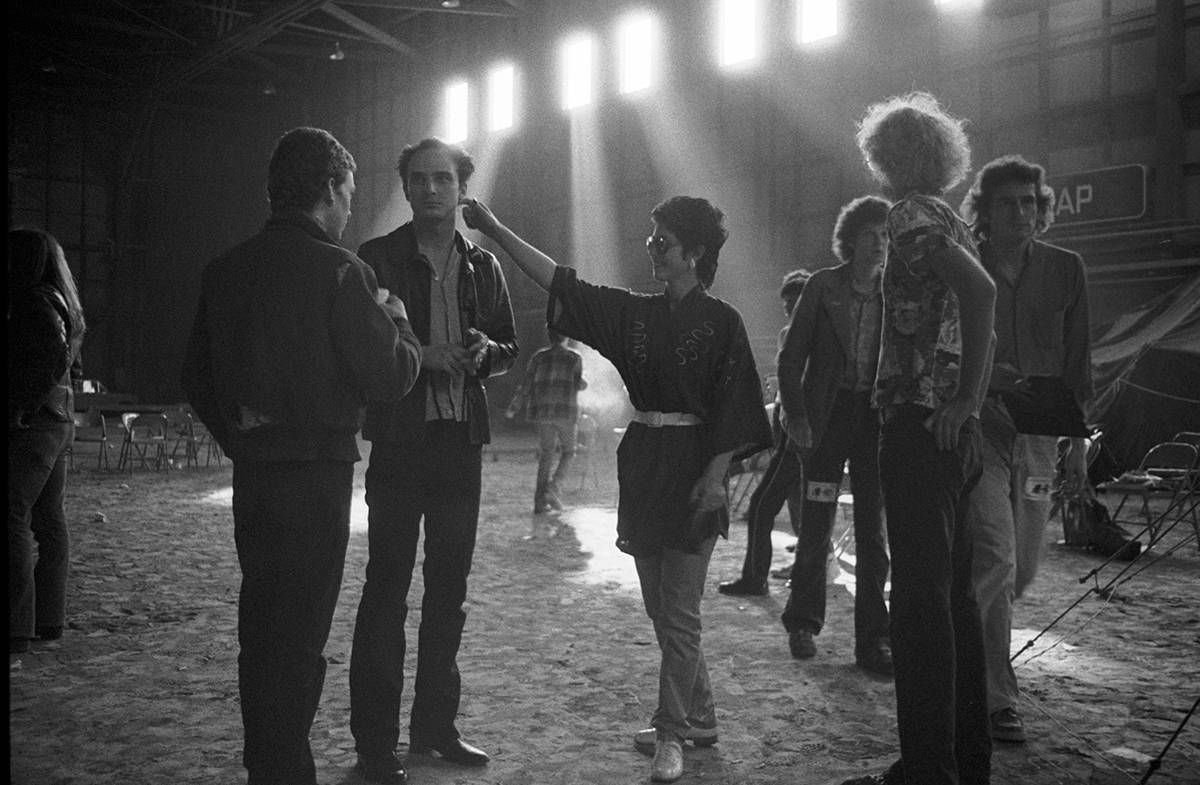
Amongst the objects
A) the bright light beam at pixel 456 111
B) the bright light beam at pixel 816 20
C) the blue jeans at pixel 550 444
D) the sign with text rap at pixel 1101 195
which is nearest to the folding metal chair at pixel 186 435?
the blue jeans at pixel 550 444

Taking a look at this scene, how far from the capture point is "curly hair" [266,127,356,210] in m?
2.73

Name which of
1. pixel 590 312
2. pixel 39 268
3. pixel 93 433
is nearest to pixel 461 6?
pixel 93 433

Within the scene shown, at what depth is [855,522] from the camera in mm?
4891

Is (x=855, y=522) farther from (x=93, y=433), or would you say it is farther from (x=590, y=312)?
(x=93, y=433)

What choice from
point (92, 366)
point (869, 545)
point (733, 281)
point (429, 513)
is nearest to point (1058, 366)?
point (869, 545)

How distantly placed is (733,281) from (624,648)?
51.7 ft

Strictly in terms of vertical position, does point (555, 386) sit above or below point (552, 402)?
above

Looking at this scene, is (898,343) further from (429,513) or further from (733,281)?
(733,281)

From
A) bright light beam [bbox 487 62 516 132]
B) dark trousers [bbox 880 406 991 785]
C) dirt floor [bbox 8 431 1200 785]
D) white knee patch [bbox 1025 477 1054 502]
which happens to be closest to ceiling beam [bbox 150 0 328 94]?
bright light beam [bbox 487 62 516 132]

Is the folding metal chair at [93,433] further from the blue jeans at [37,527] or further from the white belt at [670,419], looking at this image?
the white belt at [670,419]

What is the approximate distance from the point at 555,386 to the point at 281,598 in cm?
776

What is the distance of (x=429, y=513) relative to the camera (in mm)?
3420

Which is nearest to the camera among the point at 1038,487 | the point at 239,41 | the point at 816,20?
the point at 1038,487

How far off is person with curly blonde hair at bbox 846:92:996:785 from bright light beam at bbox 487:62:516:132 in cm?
2307
